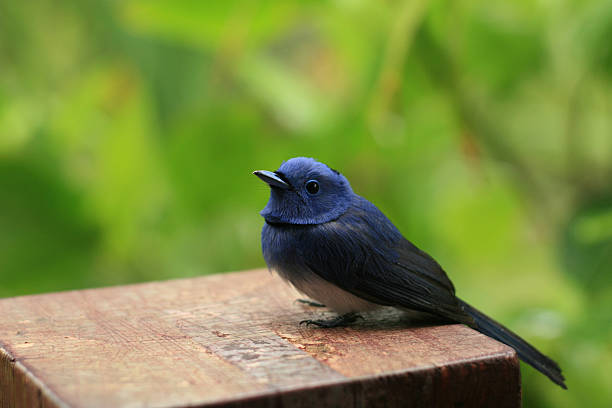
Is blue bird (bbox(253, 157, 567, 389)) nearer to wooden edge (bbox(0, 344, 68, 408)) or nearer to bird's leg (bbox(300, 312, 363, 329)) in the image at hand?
bird's leg (bbox(300, 312, 363, 329))

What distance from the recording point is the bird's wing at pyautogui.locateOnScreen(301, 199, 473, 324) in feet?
4.57

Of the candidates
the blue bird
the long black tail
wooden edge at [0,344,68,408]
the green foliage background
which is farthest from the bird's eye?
the green foliage background

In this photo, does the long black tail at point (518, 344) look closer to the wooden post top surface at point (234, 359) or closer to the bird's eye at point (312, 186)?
the wooden post top surface at point (234, 359)

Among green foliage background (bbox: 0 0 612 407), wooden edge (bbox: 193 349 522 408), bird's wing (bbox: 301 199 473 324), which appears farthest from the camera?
green foliage background (bbox: 0 0 612 407)

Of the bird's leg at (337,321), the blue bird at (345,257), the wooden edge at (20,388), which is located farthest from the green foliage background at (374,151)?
the wooden edge at (20,388)

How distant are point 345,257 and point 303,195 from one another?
0.15 metres

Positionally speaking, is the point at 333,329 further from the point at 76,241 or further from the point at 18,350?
the point at 76,241

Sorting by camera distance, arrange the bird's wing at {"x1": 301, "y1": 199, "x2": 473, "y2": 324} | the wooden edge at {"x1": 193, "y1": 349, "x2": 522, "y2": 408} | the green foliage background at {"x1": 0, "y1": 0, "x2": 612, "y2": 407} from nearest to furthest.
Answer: the wooden edge at {"x1": 193, "y1": 349, "x2": 522, "y2": 408} → the bird's wing at {"x1": 301, "y1": 199, "x2": 473, "y2": 324} → the green foliage background at {"x1": 0, "y1": 0, "x2": 612, "y2": 407}

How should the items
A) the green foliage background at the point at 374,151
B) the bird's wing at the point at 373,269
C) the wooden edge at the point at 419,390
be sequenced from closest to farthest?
the wooden edge at the point at 419,390, the bird's wing at the point at 373,269, the green foliage background at the point at 374,151

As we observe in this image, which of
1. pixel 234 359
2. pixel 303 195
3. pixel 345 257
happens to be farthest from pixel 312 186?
pixel 234 359

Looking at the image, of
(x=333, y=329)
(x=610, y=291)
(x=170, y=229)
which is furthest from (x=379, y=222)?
(x=170, y=229)

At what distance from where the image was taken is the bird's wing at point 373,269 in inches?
54.8

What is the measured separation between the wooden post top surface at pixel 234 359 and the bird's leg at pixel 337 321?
16mm

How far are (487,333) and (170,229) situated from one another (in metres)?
1.39
